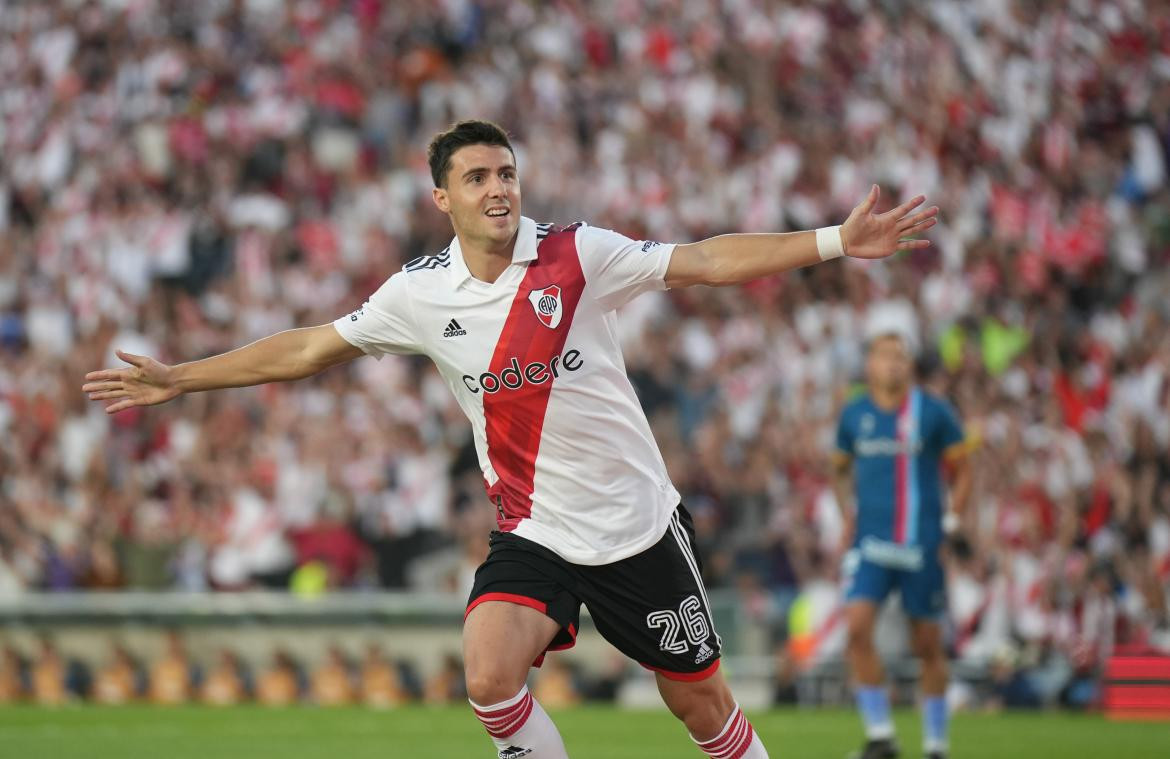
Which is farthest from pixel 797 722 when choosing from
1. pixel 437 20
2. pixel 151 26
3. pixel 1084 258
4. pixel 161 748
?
pixel 151 26

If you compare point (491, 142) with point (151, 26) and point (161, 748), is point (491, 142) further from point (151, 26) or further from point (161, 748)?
point (151, 26)

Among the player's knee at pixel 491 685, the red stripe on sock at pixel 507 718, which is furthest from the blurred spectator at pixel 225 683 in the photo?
the player's knee at pixel 491 685

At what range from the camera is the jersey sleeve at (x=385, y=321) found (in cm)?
755

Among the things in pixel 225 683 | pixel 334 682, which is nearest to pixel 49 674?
pixel 225 683

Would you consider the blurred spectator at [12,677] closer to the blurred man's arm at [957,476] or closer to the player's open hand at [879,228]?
the blurred man's arm at [957,476]

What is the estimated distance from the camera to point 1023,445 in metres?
18.1

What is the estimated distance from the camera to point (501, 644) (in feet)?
23.4

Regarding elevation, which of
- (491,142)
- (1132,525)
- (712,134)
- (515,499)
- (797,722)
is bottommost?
(797,722)

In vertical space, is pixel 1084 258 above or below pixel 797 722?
above

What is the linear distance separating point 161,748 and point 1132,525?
8.85m

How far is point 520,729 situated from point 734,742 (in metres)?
0.94

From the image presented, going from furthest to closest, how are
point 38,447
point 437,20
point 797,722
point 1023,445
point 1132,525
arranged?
point 437,20, point 38,447, point 1023,445, point 1132,525, point 797,722

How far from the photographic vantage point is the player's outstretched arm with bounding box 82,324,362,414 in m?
7.60

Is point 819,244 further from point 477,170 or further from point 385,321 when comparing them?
point 385,321
